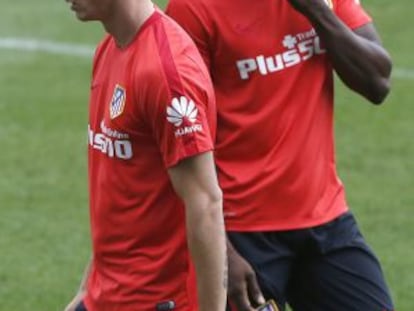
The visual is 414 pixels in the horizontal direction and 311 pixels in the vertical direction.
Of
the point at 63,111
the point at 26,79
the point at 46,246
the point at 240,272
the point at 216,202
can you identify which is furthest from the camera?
the point at 26,79

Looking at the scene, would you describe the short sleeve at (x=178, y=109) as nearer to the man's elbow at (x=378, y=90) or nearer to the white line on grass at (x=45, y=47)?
the man's elbow at (x=378, y=90)

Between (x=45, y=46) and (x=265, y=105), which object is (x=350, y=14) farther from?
(x=45, y=46)

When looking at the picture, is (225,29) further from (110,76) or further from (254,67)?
(110,76)

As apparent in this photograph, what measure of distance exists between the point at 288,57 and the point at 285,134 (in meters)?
0.28

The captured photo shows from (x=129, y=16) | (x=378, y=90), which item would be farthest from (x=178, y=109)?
(x=378, y=90)

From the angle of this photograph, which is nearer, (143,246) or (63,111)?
(143,246)

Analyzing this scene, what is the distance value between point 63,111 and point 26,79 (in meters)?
1.52

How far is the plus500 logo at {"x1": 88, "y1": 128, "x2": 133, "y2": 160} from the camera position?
5254 mm

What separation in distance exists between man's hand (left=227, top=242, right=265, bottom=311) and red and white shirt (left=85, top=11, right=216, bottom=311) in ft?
1.71

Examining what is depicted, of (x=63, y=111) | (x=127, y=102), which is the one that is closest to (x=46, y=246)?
(x=63, y=111)

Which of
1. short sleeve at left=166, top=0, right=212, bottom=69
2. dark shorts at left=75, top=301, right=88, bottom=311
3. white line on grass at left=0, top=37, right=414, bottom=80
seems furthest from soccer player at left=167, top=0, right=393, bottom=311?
white line on grass at left=0, top=37, right=414, bottom=80

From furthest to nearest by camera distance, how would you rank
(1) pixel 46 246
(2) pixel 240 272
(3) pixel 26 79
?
1. (3) pixel 26 79
2. (1) pixel 46 246
3. (2) pixel 240 272

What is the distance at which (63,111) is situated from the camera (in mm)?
14375

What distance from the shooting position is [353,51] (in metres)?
6.00
